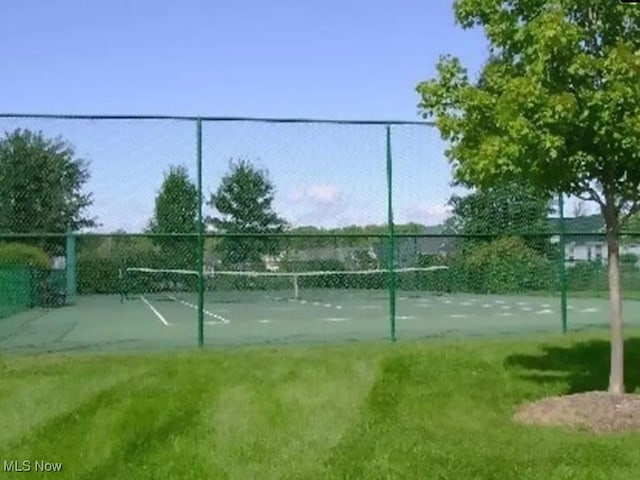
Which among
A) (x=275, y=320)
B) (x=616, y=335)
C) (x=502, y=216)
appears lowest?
(x=275, y=320)

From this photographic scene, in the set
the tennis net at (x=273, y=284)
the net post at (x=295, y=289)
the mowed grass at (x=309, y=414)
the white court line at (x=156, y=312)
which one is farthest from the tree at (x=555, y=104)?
the white court line at (x=156, y=312)

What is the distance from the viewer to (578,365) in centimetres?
1048

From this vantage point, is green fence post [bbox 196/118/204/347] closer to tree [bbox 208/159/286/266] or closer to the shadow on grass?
tree [bbox 208/159/286/266]

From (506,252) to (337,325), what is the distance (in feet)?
9.97

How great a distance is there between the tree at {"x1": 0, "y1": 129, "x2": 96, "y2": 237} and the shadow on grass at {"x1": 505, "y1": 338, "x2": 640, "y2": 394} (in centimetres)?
590

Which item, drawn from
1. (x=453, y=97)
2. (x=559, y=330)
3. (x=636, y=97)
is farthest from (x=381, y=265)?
(x=636, y=97)

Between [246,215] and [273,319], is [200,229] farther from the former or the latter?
[273,319]

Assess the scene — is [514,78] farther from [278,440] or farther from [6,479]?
[6,479]

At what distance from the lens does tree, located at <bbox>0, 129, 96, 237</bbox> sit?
12.4m

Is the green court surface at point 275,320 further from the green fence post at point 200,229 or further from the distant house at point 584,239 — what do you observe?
the distant house at point 584,239

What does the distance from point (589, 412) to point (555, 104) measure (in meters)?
2.59

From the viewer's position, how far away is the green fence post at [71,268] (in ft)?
42.4

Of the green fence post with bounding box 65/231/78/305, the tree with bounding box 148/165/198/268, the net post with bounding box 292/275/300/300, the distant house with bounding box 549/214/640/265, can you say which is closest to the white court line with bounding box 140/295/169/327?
the green fence post with bounding box 65/231/78/305

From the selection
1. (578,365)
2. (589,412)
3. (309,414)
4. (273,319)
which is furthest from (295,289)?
(589,412)
